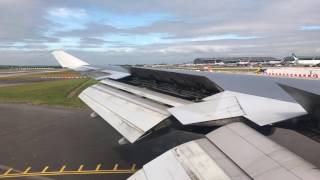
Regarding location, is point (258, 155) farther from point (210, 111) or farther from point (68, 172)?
point (68, 172)

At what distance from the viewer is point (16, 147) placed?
14.9m

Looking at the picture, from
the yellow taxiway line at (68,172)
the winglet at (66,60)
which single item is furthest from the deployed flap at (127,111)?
the winglet at (66,60)

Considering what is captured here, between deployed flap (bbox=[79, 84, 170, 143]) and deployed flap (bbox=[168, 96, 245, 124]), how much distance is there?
21.5 inches

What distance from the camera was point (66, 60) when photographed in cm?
2169

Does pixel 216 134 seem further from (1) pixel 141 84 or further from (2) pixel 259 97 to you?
(1) pixel 141 84

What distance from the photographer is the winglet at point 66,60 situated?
21.4 m

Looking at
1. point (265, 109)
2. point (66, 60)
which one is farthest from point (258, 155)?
point (66, 60)

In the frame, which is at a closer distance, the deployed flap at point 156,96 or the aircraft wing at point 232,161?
the aircraft wing at point 232,161

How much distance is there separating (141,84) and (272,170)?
30.1 ft

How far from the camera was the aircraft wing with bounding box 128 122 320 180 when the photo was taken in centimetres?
413

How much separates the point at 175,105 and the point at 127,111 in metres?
1.33

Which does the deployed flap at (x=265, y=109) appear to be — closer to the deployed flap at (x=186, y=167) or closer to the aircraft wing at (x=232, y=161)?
the aircraft wing at (x=232, y=161)

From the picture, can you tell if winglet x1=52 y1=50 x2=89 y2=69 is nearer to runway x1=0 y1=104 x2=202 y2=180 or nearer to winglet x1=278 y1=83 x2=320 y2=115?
runway x1=0 y1=104 x2=202 y2=180

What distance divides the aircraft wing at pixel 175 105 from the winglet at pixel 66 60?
29.5 feet
